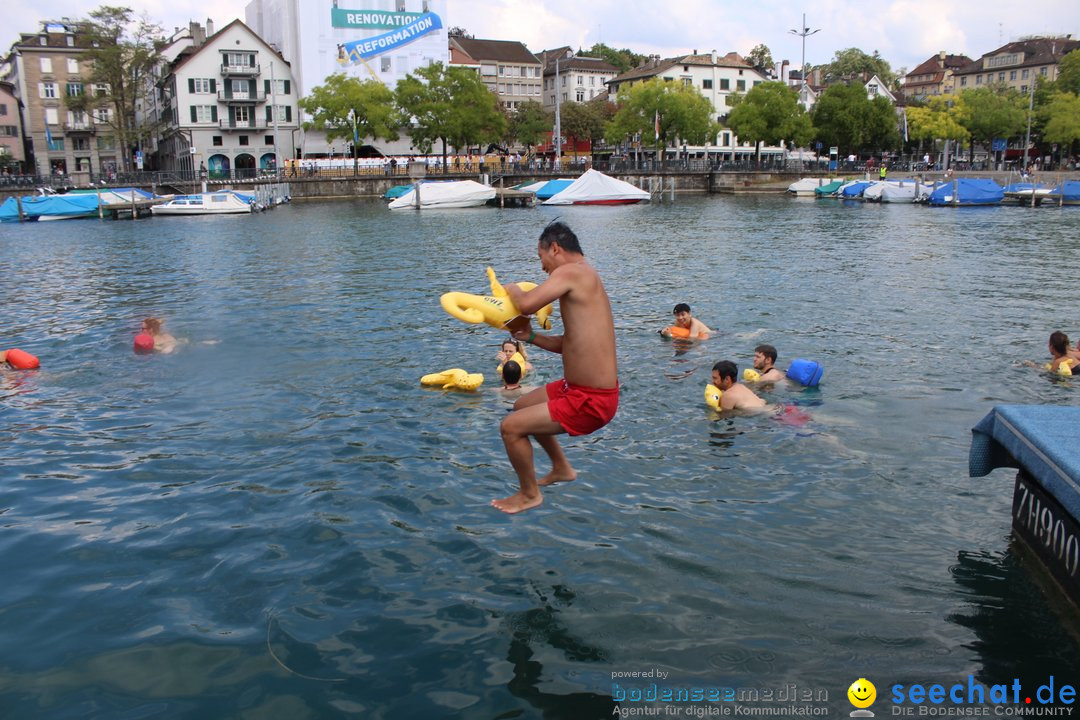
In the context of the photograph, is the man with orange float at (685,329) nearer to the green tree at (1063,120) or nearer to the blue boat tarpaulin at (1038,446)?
the blue boat tarpaulin at (1038,446)

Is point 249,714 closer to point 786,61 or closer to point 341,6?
point 341,6

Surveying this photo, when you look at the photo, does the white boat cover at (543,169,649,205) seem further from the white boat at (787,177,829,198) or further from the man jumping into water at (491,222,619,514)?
the man jumping into water at (491,222,619,514)

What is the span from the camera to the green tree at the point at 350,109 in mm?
96562

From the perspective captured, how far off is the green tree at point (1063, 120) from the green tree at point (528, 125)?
65.6 meters

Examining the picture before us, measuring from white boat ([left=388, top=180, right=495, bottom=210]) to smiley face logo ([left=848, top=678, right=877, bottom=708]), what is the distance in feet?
222

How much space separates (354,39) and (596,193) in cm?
4717

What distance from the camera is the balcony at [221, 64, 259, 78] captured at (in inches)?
3994

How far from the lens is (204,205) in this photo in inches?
2709

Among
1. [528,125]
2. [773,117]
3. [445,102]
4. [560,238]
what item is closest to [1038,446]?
[560,238]

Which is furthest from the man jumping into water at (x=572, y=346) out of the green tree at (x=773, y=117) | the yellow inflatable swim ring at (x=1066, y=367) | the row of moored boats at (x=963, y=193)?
the green tree at (x=773, y=117)

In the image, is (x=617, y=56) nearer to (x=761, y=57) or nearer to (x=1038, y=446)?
(x=761, y=57)

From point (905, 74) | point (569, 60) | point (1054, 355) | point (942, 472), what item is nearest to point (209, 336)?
point (942, 472)

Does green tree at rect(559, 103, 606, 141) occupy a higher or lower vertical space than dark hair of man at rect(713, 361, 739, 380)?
higher

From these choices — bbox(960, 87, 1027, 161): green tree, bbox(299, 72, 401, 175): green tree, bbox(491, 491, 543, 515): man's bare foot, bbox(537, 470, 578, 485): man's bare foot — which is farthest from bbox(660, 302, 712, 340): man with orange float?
bbox(960, 87, 1027, 161): green tree
